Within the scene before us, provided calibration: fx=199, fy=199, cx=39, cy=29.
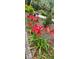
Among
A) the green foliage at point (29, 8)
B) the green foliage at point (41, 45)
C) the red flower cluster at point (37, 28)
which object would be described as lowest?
the green foliage at point (41, 45)

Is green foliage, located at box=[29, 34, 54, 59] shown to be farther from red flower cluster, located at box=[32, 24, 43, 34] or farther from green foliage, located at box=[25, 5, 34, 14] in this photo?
green foliage, located at box=[25, 5, 34, 14]

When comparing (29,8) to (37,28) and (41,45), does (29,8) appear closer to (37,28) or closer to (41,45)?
(37,28)

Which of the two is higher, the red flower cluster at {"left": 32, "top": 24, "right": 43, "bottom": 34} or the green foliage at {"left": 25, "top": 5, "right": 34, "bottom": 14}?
the green foliage at {"left": 25, "top": 5, "right": 34, "bottom": 14}

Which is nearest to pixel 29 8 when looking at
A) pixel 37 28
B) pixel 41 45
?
pixel 37 28

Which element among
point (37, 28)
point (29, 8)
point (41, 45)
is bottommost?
point (41, 45)

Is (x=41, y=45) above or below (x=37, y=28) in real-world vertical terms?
below

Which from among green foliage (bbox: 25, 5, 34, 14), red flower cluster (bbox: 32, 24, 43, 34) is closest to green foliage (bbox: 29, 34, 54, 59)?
red flower cluster (bbox: 32, 24, 43, 34)

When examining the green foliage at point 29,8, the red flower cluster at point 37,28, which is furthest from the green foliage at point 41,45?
the green foliage at point 29,8

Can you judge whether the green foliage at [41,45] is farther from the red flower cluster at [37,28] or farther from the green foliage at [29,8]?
the green foliage at [29,8]

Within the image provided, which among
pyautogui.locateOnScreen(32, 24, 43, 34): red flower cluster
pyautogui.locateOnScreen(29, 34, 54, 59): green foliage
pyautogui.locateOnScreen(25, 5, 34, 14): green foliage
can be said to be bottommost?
pyautogui.locateOnScreen(29, 34, 54, 59): green foliage
